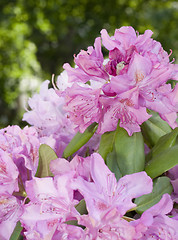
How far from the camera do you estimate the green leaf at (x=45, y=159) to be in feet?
1.67

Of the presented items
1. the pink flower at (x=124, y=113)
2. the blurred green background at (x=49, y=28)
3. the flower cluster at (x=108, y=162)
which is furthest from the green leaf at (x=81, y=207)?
the blurred green background at (x=49, y=28)

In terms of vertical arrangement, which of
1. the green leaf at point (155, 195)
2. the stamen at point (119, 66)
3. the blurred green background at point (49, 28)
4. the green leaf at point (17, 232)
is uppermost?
the blurred green background at point (49, 28)

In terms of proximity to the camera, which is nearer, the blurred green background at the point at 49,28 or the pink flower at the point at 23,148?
the pink flower at the point at 23,148

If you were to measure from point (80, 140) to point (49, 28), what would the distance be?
529 centimetres

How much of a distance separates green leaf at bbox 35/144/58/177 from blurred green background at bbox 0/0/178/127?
460 cm

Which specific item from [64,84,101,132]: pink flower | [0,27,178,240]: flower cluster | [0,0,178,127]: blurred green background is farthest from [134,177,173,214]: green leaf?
[0,0,178,127]: blurred green background

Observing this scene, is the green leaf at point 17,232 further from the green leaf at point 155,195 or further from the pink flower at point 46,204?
the green leaf at point 155,195

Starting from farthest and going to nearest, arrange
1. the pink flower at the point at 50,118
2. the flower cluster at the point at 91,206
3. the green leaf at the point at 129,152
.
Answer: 1. the pink flower at the point at 50,118
2. the green leaf at the point at 129,152
3. the flower cluster at the point at 91,206

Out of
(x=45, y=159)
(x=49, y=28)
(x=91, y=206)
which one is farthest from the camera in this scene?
(x=49, y=28)

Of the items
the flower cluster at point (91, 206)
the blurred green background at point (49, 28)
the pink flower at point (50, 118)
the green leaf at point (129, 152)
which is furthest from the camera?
the blurred green background at point (49, 28)

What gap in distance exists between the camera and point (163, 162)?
482 millimetres

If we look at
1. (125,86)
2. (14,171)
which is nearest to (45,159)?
(14,171)

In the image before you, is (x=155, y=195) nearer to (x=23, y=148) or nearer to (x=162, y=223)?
(x=162, y=223)

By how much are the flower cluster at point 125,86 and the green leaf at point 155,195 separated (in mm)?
74
